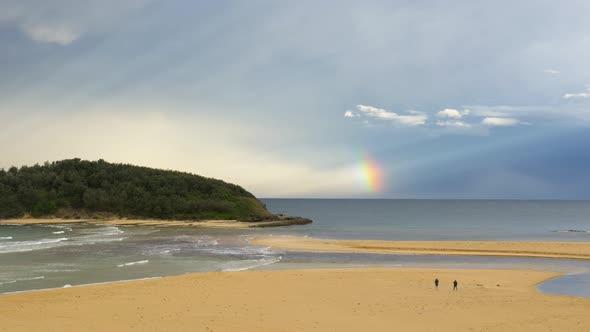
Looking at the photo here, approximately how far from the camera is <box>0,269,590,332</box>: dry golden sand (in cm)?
2227

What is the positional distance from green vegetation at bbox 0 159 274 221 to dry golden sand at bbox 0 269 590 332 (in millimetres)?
91941

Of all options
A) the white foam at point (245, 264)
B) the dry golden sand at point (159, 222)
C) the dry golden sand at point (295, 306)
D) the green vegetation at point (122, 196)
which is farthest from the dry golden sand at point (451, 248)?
the green vegetation at point (122, 196)

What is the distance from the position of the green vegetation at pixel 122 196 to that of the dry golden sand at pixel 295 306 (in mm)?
91941

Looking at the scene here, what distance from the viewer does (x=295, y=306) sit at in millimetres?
25984

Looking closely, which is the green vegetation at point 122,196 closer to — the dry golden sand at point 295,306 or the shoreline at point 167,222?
the shoreline at point 167,222

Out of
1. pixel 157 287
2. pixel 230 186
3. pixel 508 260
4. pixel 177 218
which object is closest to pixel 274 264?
pixel 157 287

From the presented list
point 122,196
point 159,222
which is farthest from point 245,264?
point 122,196

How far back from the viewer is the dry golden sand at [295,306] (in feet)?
73.0

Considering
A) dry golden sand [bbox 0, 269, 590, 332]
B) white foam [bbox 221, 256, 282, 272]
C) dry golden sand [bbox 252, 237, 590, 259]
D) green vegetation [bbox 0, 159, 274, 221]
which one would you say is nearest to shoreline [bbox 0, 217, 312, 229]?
green vegetation [bbox 0, 159, 274, 221]

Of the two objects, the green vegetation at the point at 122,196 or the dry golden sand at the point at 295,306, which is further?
the green vegetation at the point at 122,196

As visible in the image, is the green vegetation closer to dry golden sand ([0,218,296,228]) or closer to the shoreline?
the shoreline

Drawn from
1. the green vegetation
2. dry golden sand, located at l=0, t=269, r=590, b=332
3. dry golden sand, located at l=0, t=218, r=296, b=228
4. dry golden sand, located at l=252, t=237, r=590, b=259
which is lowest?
dry golden sand, located at l=0, t=269, r=590, b=332

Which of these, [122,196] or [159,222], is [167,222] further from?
[122,196]

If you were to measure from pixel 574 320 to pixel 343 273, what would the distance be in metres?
16.7
